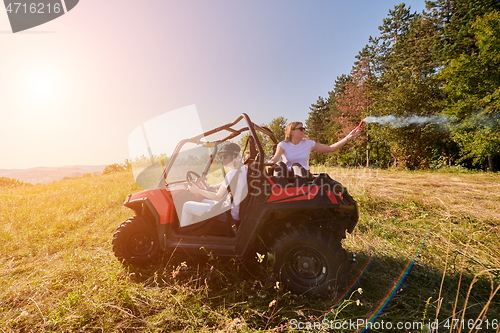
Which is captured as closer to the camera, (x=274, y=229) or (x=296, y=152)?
(x=274, y=229)

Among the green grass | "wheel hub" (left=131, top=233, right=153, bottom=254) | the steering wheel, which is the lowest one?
the green grass

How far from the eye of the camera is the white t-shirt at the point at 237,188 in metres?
2.90

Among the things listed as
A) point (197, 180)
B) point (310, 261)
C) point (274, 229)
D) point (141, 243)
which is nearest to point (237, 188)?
point (274, 229)

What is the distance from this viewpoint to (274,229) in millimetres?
2875

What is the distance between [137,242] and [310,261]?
240cm

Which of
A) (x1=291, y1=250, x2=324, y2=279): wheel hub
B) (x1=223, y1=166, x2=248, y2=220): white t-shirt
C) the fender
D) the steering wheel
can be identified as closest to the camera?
(x1=291, y1=250, x2=324, y2=279): wheel hub

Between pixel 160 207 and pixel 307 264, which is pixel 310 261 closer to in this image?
pixel 307 264

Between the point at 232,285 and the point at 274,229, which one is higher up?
the point at 274,229

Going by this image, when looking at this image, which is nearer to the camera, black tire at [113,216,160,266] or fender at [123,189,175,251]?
fender at [123,189,175,251]

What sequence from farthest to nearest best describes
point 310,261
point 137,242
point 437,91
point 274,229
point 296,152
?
point 437,91 < point 296,152 < point 137,242 < point 274,229 < point 310,261

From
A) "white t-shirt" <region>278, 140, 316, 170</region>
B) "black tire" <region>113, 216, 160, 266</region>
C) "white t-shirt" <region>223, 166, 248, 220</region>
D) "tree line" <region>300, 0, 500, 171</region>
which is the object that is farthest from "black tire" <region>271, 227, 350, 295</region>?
"tree line" <region>300, 0, 500, 171</region>

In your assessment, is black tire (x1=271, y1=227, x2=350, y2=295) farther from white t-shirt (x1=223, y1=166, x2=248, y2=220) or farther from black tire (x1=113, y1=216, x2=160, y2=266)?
black tire (x1=113, y1=216, x2=160, y2=266)

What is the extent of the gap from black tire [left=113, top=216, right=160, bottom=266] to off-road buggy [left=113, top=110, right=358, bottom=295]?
0.04 feet

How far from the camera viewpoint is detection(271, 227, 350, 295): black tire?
253cm
